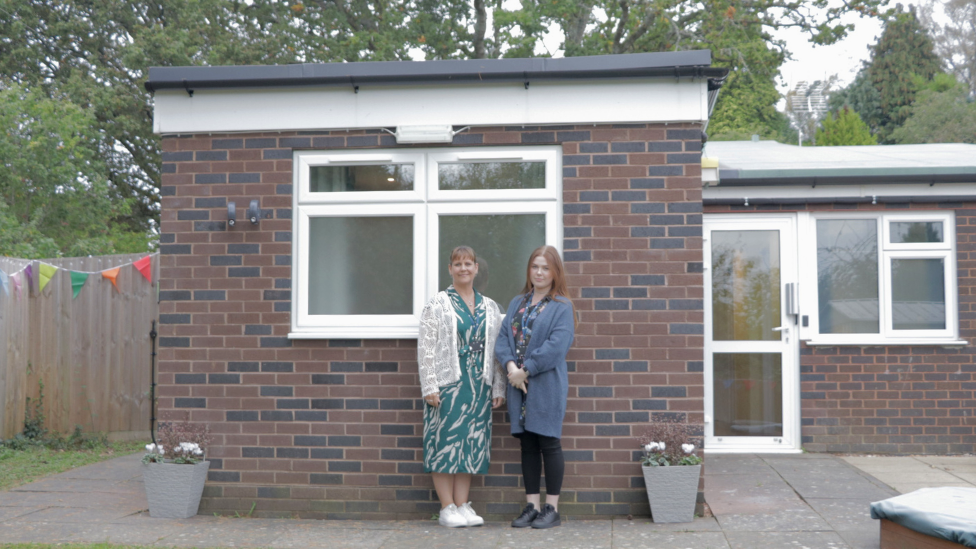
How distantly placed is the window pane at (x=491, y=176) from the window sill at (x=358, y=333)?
1.00 meters

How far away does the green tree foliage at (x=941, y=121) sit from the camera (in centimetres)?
2492

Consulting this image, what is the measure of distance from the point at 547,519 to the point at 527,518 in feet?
0.40

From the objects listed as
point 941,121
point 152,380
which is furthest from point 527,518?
point 941,121

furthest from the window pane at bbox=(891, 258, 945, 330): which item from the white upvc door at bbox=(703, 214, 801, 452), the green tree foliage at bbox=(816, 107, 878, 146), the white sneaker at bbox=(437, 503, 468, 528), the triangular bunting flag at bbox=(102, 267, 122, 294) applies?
the green tree foliage at bbox=(816, 107, 878, 146)

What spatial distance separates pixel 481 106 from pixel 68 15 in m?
15.0

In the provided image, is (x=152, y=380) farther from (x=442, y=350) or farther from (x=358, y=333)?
(x=442, y=350)

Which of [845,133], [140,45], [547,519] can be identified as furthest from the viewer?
[845,133]

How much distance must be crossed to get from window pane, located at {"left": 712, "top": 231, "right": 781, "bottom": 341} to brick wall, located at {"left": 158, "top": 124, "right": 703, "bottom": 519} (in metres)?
2.51

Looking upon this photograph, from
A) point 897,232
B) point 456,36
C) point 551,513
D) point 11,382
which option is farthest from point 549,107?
point 456,36

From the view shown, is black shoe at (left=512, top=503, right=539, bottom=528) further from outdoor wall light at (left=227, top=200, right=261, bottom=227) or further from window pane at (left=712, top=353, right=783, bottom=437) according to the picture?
window pane at (left=712, top=353, right=783, bottom=437)

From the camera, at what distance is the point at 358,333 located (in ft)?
17.6

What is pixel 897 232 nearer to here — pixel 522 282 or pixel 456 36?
pixel 522 282

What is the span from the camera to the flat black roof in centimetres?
514

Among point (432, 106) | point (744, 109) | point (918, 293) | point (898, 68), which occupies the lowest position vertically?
point (918, 293)
